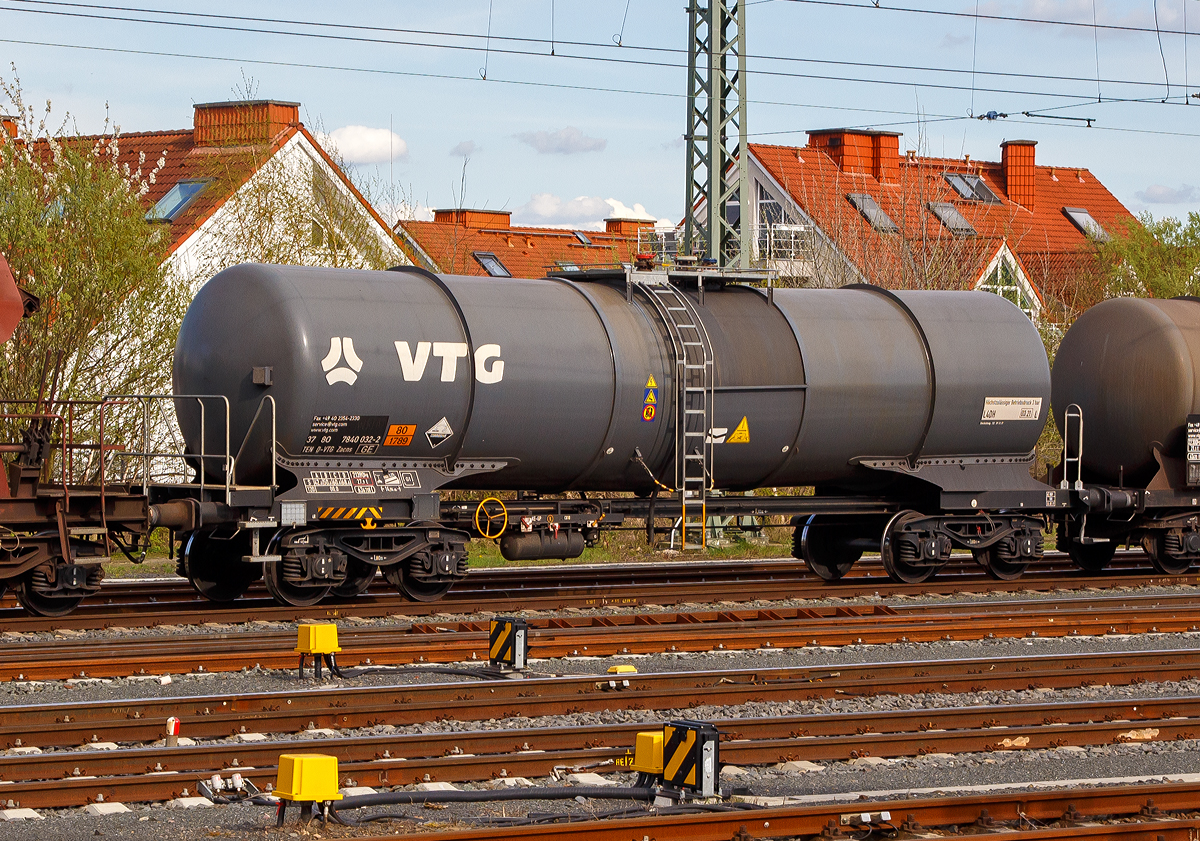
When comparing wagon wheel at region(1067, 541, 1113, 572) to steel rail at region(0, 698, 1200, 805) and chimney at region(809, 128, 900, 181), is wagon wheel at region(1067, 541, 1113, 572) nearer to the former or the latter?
steel rail at region(0, 698, 1200, 805)

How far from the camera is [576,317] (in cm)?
1617

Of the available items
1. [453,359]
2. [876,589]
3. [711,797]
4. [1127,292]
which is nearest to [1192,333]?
[876,589]

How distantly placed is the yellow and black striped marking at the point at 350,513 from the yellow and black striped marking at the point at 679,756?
25.3 feet

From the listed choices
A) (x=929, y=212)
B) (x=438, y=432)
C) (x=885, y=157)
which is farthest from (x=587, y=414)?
(x=885, y=157)

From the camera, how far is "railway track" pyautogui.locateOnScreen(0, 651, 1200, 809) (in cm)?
812

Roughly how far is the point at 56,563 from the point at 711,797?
29.7 feet

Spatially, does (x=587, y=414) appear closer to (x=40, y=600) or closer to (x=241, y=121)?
(x=40, y=600)

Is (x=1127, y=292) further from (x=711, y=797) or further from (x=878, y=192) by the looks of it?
(x=711, y=797)

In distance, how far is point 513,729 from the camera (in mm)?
9289

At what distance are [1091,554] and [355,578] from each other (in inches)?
425

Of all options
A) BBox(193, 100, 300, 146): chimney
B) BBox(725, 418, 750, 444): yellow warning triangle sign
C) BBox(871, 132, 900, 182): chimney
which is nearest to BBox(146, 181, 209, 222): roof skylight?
BBox(193, 100, 300, 146): chimney

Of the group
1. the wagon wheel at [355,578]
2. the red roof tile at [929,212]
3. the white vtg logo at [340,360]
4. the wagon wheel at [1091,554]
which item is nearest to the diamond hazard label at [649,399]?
the white vtg logo at [340,360]

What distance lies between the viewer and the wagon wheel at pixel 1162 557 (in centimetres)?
1997

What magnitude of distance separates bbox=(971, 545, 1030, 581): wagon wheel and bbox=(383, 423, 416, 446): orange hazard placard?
8.06 metres
